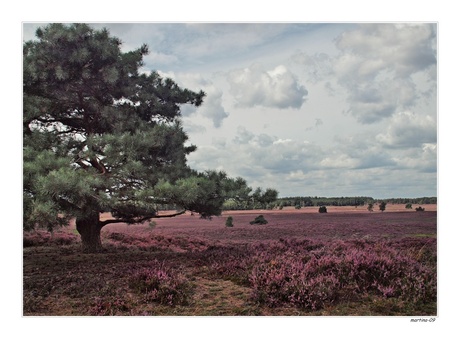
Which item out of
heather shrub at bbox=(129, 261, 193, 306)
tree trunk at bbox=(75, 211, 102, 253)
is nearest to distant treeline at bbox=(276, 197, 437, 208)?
heather shrub at bbox=(129, 261, 193, 306)

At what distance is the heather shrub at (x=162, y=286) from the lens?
19.6ft

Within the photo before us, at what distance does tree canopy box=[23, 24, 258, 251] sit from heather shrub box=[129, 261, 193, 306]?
51.0 inches

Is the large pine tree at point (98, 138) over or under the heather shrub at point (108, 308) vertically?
over

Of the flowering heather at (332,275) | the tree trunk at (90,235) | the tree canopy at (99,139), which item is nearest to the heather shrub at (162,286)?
the flowering heather at (332,275)

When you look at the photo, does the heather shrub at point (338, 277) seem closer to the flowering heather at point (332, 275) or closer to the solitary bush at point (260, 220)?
the flowering heather at point (332, 275)

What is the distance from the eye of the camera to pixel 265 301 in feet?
19.2

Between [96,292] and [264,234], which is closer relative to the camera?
[96,292]

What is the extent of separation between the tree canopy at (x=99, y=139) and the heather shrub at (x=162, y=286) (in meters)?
1.30

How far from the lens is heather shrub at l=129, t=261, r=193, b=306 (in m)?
5.97

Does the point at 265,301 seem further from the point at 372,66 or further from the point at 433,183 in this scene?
the point at 372,66

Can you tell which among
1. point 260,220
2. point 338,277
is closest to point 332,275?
point 338,277

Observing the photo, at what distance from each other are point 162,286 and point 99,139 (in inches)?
123

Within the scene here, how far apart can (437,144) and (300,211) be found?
2755 mm
